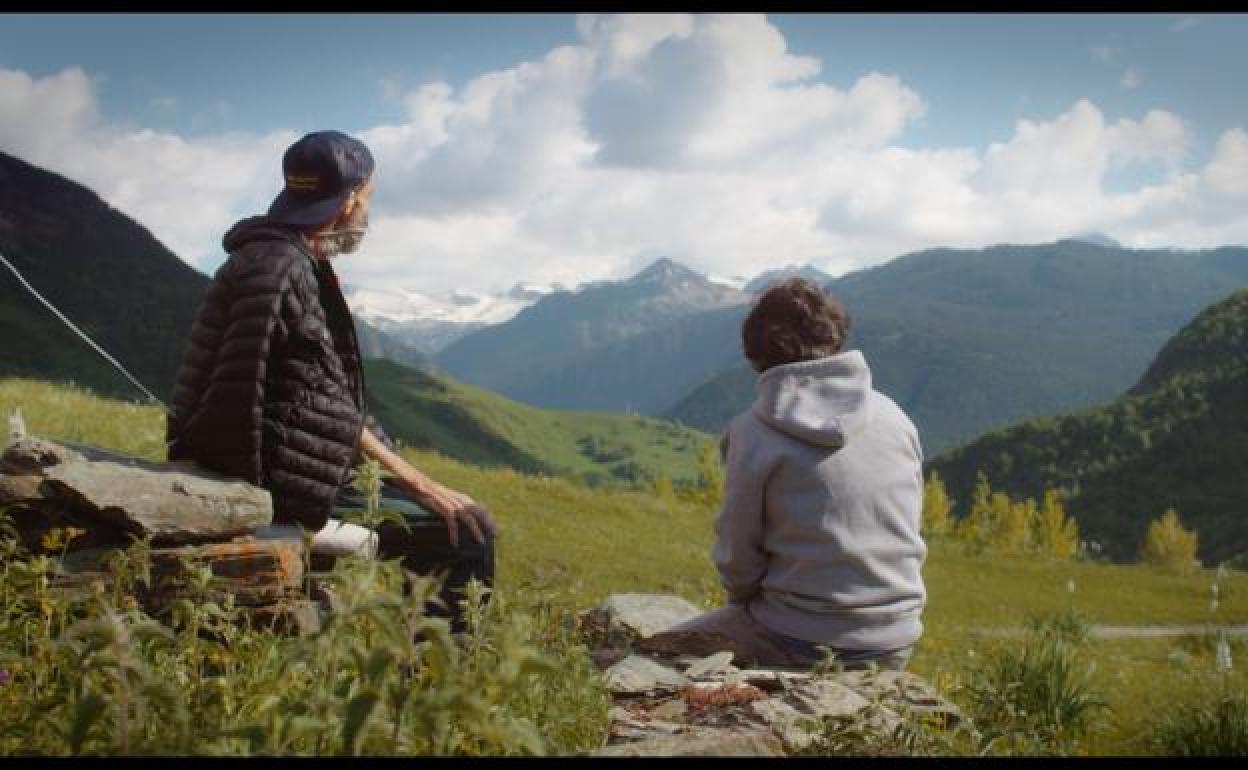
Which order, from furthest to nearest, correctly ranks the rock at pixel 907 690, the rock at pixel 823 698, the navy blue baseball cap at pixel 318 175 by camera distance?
the navy blue baseball cap at pixel 318 175 < the rock at pixel 907 690 < the rock at pixel 823 698

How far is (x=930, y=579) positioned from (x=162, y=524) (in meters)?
25.3

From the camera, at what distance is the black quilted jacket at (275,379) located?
537 centimetres

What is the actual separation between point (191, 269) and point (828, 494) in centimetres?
13574

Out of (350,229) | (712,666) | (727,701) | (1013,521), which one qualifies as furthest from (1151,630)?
(1013,521)

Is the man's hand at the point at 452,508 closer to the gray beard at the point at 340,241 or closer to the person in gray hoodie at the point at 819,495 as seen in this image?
the gray beard at the point at 340,241

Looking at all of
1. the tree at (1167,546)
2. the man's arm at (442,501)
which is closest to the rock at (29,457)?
the man's arm at (442,501)

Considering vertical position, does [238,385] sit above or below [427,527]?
above

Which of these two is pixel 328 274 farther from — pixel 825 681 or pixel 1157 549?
pixel 1157 549

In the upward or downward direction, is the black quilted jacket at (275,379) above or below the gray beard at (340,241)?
below

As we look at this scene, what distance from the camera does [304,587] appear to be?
19.3ft

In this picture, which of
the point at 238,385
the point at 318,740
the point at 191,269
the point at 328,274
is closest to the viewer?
the point at 318,740

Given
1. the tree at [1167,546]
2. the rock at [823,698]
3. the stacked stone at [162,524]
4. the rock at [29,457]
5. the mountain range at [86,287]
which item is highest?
the mountain range at [86,287]

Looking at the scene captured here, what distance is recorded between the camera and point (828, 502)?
600cm
